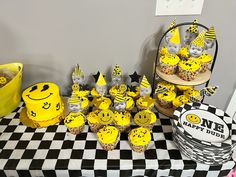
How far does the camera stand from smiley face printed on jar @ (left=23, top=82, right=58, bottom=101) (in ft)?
2.95

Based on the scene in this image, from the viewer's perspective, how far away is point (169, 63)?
921mm

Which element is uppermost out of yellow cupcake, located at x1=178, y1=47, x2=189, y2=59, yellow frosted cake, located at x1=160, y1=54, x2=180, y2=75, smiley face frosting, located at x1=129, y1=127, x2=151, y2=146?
yellow cupcake, located at x1=178, y1=47, x2=189, y2=59

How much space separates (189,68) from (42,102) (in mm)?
618

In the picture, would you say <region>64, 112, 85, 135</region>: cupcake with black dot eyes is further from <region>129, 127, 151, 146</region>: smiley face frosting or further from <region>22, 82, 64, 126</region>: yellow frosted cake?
<region>129, 127, 151, 146</region>: smiley face frosting

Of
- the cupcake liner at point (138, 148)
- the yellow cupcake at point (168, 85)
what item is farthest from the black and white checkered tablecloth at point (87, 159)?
the yellow cupcake at point (168, 85)

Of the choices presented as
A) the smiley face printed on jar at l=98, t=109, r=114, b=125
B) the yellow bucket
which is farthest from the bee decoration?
the yellow bucket

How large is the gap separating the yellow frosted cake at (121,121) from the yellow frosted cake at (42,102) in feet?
0.88

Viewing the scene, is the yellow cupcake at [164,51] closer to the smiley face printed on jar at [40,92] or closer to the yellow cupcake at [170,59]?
the yellow cupcake at [170,59]

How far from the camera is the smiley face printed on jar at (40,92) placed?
2.95 feet

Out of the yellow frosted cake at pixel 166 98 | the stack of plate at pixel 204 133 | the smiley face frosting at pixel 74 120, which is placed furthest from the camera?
the yellow frosted cake at pixel 166 98

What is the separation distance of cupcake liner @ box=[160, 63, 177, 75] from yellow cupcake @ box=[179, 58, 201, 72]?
0.12 feet

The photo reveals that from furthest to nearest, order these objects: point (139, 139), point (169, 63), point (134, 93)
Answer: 1. point (134, 93)
2. point (169, 63)
3. point (139, 139)

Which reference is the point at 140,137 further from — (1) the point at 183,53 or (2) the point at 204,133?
(1) the point at 183,53

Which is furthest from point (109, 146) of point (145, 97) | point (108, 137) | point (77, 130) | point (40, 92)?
point (40, 92)
